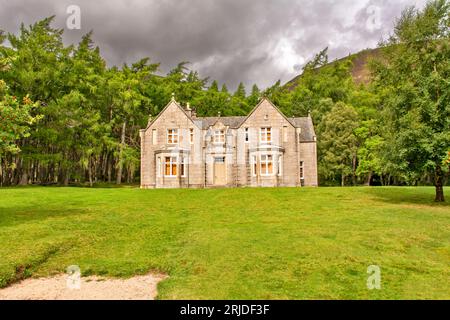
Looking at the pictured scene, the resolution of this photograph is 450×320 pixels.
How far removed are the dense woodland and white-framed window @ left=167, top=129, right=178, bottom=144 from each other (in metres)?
12.5

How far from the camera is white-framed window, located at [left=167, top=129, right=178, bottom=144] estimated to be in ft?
142

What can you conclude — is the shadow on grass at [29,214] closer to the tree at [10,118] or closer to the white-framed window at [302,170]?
the tree at [10,118]

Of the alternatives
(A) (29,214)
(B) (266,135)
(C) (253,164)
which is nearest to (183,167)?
(C) (253,164)

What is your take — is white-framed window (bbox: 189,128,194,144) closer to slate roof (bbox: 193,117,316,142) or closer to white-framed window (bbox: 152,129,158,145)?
slate roof (bbox: 193,117,316,142)

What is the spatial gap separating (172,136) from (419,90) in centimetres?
2870

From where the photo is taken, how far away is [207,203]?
2506 centimetres

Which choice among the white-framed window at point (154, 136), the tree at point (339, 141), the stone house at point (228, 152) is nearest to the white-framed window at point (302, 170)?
the stone house at point (228, 152)

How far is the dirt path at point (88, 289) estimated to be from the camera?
828cm

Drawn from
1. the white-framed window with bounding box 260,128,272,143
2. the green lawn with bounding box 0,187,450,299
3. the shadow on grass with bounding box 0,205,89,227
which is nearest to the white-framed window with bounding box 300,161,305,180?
the white-framed window with bounding box 260,128,272,143

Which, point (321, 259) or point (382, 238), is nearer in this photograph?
point (321, 259)

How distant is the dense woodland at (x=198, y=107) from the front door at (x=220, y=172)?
17.0 metres

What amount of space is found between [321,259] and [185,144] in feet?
111
